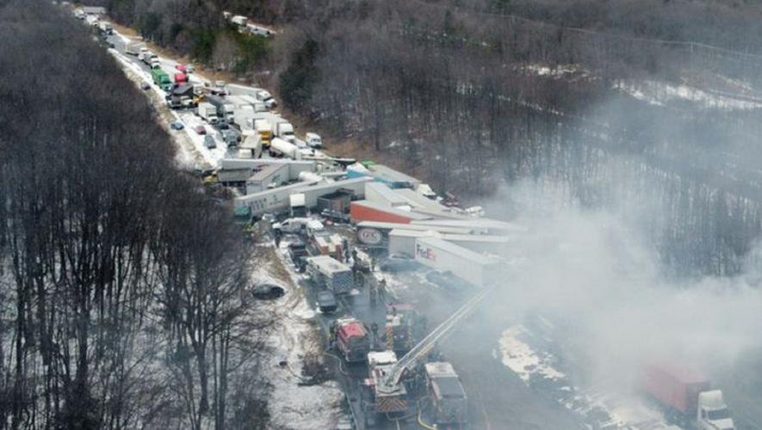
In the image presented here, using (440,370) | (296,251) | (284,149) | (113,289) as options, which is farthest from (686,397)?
(284,149)

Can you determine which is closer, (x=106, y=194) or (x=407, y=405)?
(x=407, y=405)

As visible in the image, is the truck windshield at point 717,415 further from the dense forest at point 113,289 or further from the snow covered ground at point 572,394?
the dense forest at point 113,289

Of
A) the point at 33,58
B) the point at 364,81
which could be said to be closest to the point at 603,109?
the point at 364,81

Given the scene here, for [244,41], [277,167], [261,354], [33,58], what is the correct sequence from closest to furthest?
[261,354], [277,167], [33,58], [244,41]

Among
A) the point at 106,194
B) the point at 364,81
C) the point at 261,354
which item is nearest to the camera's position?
the point at 261,354

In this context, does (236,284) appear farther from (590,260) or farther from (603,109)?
(603,109)

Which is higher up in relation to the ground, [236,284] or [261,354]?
[236,284]

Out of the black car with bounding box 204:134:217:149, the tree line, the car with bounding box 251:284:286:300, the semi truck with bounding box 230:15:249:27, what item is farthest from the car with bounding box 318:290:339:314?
the semi truck with bounding box 230:15:249:27
